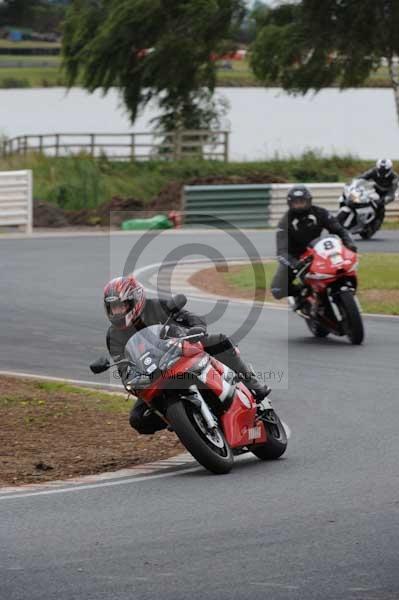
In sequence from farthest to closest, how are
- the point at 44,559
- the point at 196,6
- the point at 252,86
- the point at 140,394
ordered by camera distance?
the point at 252,86 → the point at 196,6 → the point at 140,394 → the point at 44,559

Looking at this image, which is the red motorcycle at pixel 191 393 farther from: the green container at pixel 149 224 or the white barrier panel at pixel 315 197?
the white barrier panel at pixel 315 197

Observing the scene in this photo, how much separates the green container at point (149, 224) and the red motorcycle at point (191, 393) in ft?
65.1

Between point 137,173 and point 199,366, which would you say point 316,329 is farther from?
point 137,173

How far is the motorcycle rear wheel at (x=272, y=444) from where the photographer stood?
9.84m

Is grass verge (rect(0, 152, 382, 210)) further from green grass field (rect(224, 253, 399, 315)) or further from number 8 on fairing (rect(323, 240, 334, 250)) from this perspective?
number 8 on fairing (rect(323, 240, 334, 250))

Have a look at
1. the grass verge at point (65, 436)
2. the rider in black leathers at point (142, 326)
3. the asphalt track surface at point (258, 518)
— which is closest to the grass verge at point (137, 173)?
the asphalt track surface at point (258, 518)

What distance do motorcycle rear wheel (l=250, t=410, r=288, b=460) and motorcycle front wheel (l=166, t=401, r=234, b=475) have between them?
1.75 ft

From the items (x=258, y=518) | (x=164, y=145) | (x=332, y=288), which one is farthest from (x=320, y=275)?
(x=164, y=145)

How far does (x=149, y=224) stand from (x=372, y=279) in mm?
9444

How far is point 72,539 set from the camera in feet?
24.3

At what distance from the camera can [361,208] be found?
2647cm

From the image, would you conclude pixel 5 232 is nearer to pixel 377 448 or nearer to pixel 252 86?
pixel 377 448

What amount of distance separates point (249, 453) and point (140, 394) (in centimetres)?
145

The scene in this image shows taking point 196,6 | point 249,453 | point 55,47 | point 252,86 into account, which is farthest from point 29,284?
point 55,47
